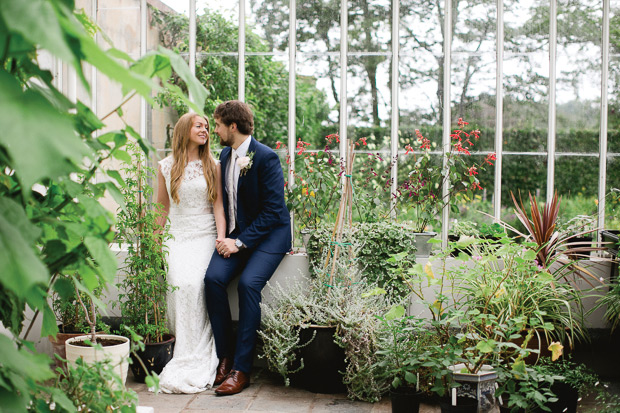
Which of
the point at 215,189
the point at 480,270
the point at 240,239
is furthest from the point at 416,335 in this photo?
the point at 215,189

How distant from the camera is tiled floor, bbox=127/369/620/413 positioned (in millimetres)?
2980

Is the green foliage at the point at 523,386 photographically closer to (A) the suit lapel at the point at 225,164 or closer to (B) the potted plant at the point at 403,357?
(B) the potted plant at the point at 403,357

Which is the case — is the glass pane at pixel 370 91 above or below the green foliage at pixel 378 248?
above

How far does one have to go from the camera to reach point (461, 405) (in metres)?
2.44

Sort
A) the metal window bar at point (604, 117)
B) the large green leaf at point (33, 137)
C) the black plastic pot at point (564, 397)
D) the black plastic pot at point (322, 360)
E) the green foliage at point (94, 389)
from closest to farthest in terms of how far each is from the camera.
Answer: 1. the large green leaf at point (33, 137)
2. the green foliage at point (94, 389)
3. the black plastic pot at point (564, 397)
4. the black plastic pot at point (322, 360)
5. the metal window bar at point (604, 117)

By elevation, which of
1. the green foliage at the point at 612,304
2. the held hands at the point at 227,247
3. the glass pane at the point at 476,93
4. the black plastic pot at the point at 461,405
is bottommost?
the black plastic pot at the point at 461,405

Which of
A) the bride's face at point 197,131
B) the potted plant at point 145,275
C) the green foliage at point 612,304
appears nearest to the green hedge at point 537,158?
the green foliage at point 612,304

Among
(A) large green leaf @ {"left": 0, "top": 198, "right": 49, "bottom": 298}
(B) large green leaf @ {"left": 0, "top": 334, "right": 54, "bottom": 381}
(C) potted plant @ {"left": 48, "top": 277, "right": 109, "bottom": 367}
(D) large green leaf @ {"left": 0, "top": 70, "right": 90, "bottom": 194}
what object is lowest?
(C) potted plant @ {"left": 48, "top": 277, "right": 109, "bottom": 367}

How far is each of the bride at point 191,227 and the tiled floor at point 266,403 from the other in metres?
0.28

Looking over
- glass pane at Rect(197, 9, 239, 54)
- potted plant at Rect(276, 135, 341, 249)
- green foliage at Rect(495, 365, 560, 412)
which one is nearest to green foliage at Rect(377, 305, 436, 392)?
green foliage at Rect(495, 365, 560, 412)

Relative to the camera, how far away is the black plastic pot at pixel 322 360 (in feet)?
10.4

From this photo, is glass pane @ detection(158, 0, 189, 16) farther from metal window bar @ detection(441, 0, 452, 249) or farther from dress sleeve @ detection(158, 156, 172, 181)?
metal window bar @ detection(441, 0, 452, 249)

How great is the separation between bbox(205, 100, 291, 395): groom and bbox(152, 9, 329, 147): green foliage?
2.03 feet

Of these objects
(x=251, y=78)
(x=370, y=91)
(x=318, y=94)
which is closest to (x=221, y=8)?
(x=251, y=78)
